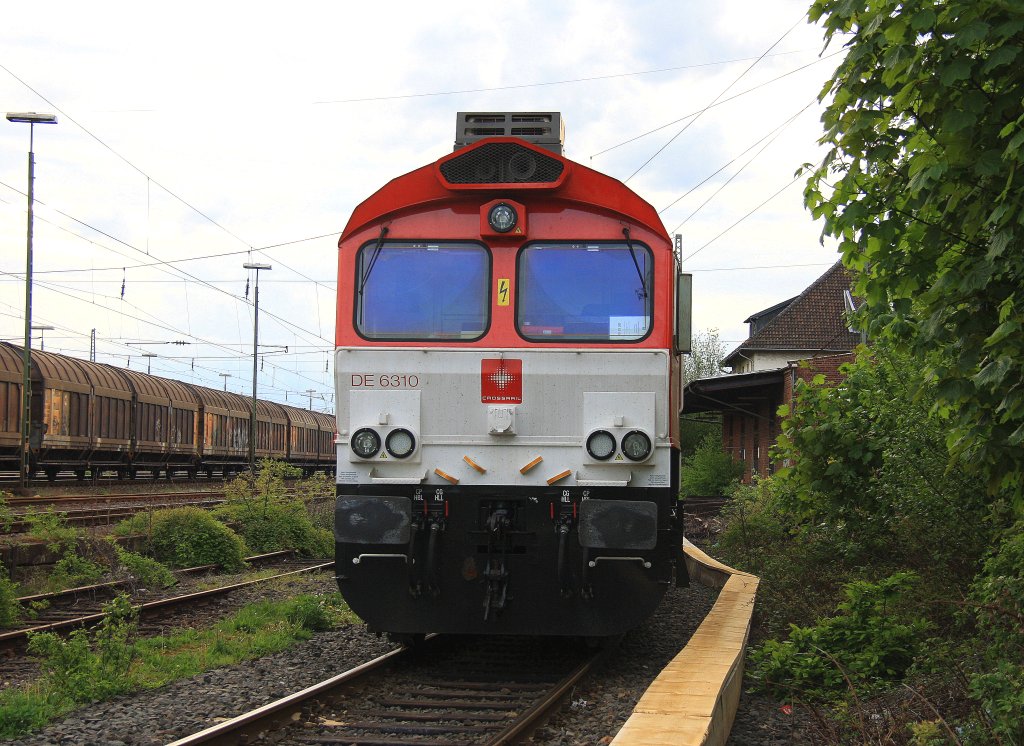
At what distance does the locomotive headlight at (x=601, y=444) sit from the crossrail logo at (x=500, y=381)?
58cm

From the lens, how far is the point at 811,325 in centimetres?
4138

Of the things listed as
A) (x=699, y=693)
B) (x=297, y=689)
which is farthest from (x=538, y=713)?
(x=297, y=689)

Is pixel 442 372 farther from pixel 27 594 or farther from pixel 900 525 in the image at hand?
pixel 27 594

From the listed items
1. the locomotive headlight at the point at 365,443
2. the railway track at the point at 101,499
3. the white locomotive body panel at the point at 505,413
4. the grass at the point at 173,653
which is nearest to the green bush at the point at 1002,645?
the white locomotive body panel at the point at 505,413

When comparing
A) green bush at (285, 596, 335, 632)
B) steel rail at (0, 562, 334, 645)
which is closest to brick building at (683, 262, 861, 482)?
steel rail at (0, 562, 334, 645)

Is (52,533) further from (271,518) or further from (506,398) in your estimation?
(506,398)

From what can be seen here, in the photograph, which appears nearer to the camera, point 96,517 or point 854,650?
point 854,650

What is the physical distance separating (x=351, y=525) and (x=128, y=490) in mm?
23614

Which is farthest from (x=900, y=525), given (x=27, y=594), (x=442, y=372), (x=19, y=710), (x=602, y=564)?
(x=27, y=594)

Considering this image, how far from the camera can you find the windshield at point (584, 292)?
7.43 metres

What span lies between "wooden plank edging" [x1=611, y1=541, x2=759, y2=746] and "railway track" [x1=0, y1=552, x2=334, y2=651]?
5.06 m

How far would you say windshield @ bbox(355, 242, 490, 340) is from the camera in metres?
7.55

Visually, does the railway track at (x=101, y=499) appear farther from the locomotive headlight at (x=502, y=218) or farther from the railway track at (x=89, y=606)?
the locomotive headlight at (x=502, y=218)

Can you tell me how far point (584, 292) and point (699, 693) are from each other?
3.02 metres
